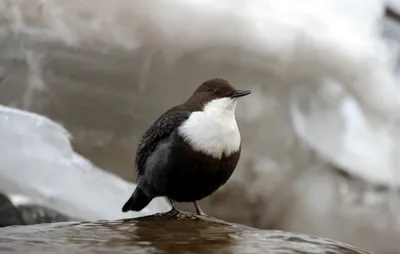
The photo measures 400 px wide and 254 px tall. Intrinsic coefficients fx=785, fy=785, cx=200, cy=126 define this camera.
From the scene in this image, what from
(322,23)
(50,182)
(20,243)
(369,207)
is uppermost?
(322,23)

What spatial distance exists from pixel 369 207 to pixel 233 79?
1222 mm

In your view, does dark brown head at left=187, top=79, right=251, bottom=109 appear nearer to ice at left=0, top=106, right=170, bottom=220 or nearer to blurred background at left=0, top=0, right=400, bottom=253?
ice at left=0, top=106, right=170, bottom=220

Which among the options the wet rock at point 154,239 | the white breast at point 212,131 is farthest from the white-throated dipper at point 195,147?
the wet rock at point 154,239

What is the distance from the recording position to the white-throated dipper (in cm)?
269

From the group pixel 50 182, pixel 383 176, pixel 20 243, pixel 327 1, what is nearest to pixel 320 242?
pixel 20 243

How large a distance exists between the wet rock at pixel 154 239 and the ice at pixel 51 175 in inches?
41.4

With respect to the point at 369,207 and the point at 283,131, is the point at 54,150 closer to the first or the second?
the point at 283,131

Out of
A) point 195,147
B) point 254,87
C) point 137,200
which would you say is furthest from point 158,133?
point 254,87

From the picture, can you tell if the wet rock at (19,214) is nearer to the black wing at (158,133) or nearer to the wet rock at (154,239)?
the black wing at (158,133)

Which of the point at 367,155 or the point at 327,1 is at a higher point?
the point at 327,1

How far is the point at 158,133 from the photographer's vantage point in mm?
2863

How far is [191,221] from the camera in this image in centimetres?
260

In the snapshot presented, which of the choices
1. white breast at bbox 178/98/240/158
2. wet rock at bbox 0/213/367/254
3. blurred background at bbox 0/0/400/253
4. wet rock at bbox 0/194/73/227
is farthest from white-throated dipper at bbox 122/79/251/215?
blurred background at bbox 0/0/400/253

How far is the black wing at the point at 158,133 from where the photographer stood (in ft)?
9.19
